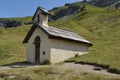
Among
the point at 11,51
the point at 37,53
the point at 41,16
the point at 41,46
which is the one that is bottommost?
the point at 37,53

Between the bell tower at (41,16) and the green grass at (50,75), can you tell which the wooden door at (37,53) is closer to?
the bell tower at (41,16)

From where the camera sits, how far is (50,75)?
92.4 feet

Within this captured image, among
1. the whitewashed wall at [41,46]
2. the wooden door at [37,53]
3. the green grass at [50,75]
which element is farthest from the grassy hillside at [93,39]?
the wooden door at [37,53]

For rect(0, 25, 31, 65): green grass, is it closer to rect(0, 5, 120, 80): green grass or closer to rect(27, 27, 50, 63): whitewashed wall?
rect(0, 5, 120, 80): green grass

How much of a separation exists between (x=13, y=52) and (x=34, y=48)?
1378 cm

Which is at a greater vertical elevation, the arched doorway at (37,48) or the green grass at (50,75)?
the arched doorway at (37,48)

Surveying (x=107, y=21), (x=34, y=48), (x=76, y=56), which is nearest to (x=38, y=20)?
(x=34, y=48)

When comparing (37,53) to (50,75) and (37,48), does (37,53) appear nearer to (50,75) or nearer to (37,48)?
(37,48)

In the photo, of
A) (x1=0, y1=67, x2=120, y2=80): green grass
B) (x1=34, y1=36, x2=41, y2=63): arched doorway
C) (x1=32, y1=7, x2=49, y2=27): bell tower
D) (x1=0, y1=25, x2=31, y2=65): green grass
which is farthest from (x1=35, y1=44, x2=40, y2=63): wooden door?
(x1=0, y1=67, x2=120, y2=80): green grass

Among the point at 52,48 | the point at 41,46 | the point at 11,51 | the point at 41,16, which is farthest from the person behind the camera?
the point at 11,51

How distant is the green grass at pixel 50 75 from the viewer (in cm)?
2625

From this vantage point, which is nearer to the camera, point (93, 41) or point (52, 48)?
point (52, 48)

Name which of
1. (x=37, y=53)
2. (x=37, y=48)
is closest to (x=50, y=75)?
(x=37, y=53)

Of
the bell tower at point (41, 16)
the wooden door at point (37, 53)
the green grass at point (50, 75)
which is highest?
the bell tower at point (41, 16)
